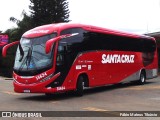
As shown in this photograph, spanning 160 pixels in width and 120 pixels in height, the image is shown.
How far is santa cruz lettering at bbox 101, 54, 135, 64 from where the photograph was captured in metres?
21.7

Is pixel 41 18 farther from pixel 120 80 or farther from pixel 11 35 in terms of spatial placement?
pixel 120 80

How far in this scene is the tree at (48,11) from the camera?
64875 mm

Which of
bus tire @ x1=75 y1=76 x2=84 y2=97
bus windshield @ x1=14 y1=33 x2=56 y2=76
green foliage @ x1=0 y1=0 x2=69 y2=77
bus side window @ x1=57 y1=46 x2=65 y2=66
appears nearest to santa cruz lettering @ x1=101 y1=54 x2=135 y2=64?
bus tire @ x1=75 y1=76 x2=84 y2=97

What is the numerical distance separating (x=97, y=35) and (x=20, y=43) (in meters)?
4.48

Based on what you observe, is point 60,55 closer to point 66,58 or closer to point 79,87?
point 66,58

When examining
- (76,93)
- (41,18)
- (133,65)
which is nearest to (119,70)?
(133,65)

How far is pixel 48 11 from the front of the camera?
215ft

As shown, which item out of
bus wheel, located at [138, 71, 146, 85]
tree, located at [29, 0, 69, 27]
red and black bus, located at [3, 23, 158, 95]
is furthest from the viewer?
tree, located at [29, 0, 69, 27]

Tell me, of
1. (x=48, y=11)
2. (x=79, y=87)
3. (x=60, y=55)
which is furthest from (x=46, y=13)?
(x=60, y=55)

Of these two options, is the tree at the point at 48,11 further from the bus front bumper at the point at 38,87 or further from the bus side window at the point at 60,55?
the bus front bumper at the point at 38,87

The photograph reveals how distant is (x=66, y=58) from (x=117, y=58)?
6.12m

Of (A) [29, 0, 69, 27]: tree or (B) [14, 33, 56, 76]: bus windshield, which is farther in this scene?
(A) [29, 0, 69, 27]: tree

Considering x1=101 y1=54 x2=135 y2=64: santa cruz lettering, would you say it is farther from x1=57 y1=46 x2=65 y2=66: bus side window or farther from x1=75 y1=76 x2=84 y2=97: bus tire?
x1=57 y1=46 x2=65 y2=66: bus side window

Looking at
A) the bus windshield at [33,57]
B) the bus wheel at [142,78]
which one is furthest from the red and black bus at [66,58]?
the bus wheel at [142,78]
